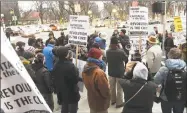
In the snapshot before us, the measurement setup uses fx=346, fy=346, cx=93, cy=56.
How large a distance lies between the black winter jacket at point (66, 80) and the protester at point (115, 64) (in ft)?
5.18

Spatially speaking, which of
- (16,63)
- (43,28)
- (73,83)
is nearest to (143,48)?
(73,83)

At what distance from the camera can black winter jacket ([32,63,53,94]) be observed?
18.9 ft

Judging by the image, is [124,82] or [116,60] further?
[116,60]

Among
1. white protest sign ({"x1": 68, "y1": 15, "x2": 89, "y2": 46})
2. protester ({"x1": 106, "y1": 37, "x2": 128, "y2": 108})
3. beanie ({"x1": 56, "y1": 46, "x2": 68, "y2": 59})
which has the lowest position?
protester ({"x1": 106, "y1": 37, "x2": 128, "y2": 108})

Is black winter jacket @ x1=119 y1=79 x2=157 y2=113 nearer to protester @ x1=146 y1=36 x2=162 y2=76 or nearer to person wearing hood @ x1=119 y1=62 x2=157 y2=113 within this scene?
person wearing hood @ x1=119 y1=62 x2=157 y2=113

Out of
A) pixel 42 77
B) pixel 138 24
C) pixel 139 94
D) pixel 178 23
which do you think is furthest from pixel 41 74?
pixel 178 23

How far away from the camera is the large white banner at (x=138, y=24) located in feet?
27.0

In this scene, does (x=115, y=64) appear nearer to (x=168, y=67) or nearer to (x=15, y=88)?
(x=168, y=67)

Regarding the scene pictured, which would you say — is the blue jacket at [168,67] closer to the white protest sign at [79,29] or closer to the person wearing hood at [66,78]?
the person wearing hood at [66,78]

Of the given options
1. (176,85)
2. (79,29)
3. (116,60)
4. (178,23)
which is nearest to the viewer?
(176,85)

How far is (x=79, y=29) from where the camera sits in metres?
7.52

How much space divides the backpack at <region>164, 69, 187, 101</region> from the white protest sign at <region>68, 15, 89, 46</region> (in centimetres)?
282

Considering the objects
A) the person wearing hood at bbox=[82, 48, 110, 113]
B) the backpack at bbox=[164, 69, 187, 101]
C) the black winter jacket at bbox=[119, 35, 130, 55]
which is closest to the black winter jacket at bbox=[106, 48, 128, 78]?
the person wearing hood at bbox=[82, 48, 110, 113]

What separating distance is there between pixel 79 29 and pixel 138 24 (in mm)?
1564
